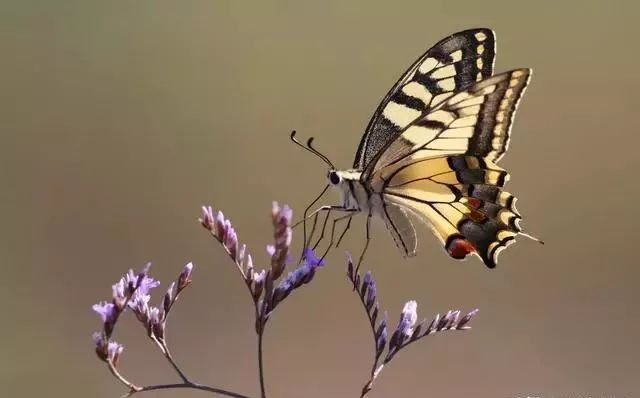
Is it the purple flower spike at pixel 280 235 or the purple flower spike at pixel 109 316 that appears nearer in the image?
the purple flower spike at pixel 280 235

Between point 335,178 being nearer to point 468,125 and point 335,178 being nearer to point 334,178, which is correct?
point 334,178

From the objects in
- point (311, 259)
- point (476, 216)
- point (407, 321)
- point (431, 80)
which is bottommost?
point (407, 321)

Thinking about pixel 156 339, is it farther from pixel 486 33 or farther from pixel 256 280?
pixel 486 33

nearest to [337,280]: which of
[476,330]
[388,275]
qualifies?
[388,275]

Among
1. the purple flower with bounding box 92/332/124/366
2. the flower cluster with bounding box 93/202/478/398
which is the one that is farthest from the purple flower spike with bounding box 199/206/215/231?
the purple flower with bounding box 92/332/124/366

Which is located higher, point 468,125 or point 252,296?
point 468,125

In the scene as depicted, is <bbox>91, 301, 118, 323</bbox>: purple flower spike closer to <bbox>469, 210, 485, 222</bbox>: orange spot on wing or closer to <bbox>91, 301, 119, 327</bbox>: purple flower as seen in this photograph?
<bbox>91, 301, 119, 327</bbox>: purple flower

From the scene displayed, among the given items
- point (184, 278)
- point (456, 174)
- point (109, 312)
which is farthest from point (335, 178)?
point (109, 312)

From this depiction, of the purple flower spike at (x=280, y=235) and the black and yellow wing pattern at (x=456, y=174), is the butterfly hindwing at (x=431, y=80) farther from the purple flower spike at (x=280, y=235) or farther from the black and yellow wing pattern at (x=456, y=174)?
the purple flower spike at (x=280, y=235)

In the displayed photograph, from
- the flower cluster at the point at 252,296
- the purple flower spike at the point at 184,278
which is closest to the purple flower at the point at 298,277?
the flower cluster at the point at 252,296
